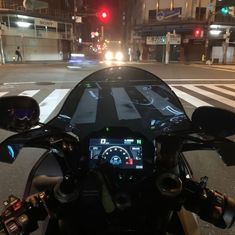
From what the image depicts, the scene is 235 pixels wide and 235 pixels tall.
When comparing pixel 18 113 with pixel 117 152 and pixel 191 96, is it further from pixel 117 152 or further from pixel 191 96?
pixel 191 96

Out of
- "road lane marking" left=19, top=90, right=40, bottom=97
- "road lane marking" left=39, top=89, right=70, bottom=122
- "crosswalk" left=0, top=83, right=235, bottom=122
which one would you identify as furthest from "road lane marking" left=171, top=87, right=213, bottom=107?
"road lane marking" left=19, top=90, right=40, bottom=97

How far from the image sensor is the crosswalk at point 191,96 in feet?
34.2

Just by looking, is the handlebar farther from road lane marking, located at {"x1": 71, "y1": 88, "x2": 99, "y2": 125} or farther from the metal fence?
the metal fence

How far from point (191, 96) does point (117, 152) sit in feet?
38.1

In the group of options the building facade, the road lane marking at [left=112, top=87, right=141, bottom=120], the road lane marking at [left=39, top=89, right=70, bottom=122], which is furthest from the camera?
the building facade

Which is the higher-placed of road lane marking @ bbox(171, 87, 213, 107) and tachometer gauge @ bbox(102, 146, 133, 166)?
tachometer gauge @ bbox(102, 146, 133, 166)

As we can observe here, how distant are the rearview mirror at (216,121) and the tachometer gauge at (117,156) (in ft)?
1.50

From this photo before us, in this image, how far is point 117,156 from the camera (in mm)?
1772

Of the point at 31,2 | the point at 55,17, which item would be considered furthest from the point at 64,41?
the point at 31,2

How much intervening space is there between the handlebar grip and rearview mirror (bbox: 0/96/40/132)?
94 centimetres

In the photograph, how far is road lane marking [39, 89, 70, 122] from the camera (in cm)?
898

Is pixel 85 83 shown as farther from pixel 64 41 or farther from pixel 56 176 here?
pixel 64 41

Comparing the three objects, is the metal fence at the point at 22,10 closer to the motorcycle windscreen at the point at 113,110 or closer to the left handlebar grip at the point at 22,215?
the motorcycle windscreen at the point at 113,110

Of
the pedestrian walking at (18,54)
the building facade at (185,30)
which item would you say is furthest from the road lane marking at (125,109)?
the building facade at (185,30)
